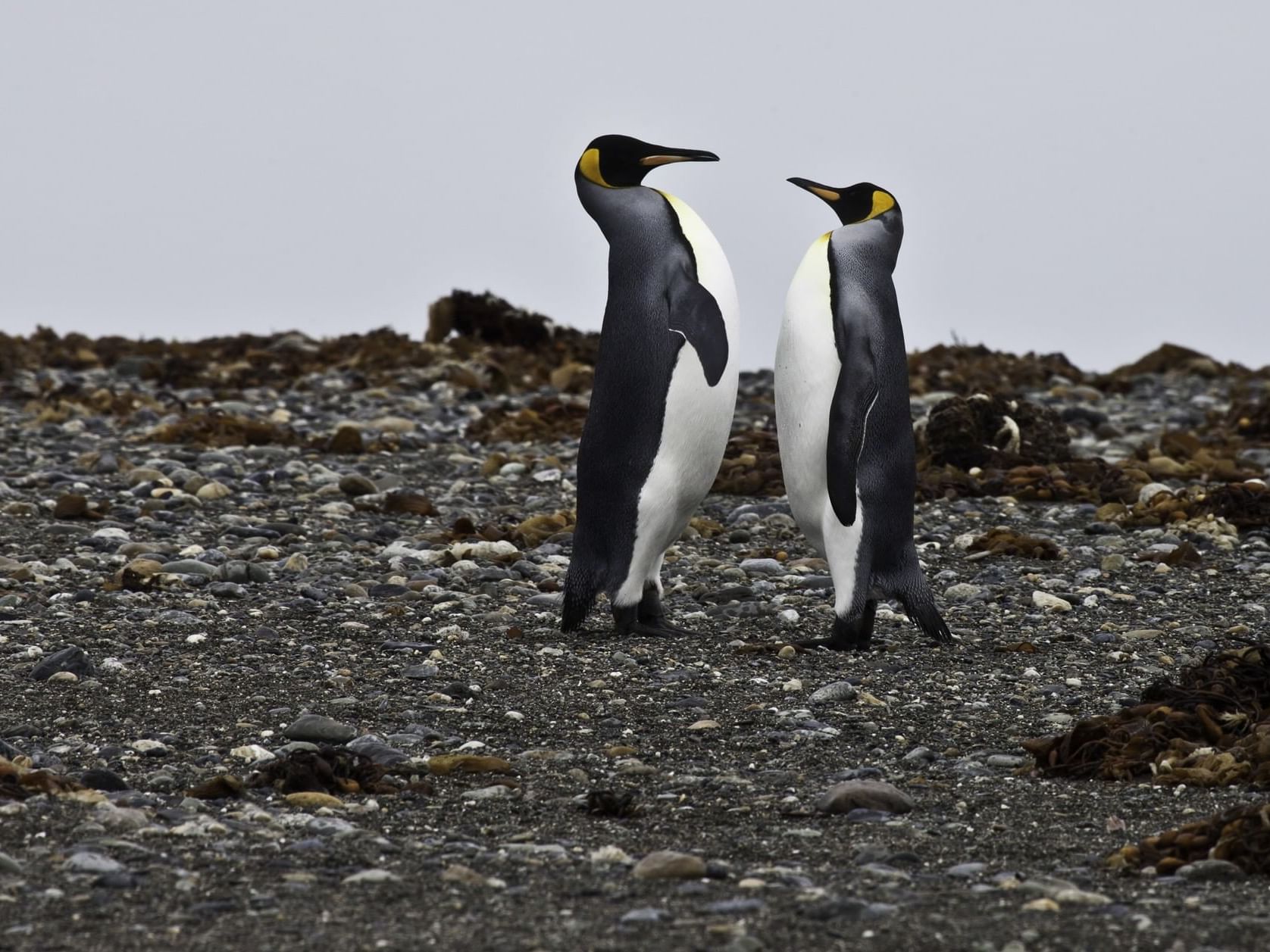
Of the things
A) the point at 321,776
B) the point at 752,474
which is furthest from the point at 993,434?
the point at 321,776

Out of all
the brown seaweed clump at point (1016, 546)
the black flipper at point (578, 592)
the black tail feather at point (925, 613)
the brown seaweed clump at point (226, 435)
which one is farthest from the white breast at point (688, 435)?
the brown seaweed clump at point (226, 435)

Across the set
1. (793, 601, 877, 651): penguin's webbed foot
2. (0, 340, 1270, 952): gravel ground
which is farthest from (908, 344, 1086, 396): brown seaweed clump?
(793, 601, 877, 651): penguin's webbed foot

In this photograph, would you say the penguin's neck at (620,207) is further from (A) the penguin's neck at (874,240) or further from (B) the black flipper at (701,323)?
(A) the penguin's neck at (874,240)

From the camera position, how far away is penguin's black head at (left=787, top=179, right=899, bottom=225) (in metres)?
6.87

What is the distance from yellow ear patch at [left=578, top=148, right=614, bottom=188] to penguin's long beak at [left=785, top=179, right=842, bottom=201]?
2.45ft

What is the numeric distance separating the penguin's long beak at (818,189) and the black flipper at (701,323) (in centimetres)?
67

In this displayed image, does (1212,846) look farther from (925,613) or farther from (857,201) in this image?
(857,201)

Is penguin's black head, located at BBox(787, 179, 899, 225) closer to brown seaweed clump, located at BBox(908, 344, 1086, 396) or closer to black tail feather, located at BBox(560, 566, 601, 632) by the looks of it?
black tail feather, located at BBox(560, 566, 601, 632)

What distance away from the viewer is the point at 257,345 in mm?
19500

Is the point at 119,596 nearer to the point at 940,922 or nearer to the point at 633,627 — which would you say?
the point at 633,627

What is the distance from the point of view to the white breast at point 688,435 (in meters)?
6.63

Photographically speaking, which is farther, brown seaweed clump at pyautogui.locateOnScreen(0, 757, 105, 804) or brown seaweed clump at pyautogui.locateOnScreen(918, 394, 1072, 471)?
brown seaweed clump at pyautogui.locateOnScreen(918, 394, 1072, 471)

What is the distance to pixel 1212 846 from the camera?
4090mm

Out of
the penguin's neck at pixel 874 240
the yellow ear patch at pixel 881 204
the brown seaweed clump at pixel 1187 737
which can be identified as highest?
the yellow ear patch at pixel 881 204
